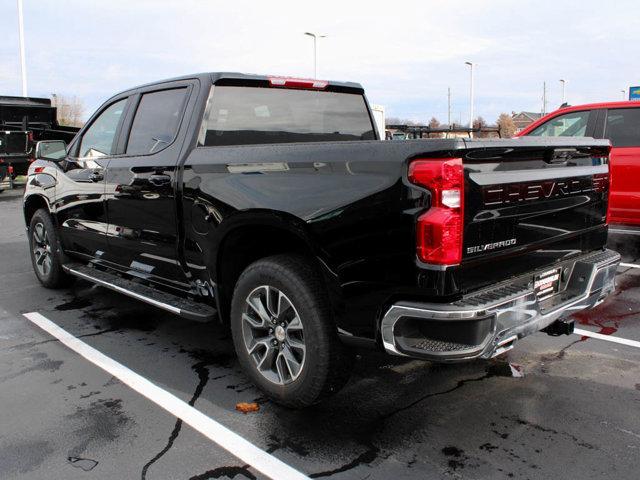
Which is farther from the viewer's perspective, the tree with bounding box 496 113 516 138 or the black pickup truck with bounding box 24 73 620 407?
the tree with bounding box 496 113 516 138

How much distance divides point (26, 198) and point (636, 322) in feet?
20.1

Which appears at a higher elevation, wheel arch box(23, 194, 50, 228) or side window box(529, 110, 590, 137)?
side window box(529, 110, 590, 137)

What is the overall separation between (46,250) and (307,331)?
405cm

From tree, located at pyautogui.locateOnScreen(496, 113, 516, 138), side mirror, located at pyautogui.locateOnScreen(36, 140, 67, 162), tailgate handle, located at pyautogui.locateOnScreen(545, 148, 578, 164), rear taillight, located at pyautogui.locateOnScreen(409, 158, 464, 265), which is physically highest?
tree, located at pyautogui.locateOnScreen(496, 113, 516, 138)

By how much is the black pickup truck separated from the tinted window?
0.01 m

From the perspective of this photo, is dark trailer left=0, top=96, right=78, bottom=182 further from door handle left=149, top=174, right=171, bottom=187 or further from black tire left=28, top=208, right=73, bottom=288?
door handle left=149, top=174, right=171, bottom=187

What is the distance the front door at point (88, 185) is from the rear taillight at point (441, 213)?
306 cm

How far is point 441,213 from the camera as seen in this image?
252 cm

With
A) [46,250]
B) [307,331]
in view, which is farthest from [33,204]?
[307,331]

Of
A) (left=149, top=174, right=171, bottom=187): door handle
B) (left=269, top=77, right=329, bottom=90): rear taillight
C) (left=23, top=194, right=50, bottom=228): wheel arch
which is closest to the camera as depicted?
(left=149, top=174, right=171, bottom=187): door handle

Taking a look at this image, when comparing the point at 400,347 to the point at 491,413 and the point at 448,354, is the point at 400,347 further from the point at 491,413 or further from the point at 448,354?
the point at 491,413

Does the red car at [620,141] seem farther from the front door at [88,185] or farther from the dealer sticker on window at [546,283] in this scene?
the front door at [88,185]

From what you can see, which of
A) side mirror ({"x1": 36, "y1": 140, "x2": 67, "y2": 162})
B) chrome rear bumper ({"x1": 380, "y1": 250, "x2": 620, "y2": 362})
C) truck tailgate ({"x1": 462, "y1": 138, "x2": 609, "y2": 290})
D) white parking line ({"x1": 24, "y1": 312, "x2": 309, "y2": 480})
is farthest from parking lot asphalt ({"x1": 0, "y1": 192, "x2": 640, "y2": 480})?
side mirror ({"x1": 36, "y1": 140, "x2": 67, "y2": 162})

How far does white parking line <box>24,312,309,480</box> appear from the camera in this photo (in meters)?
2.70
